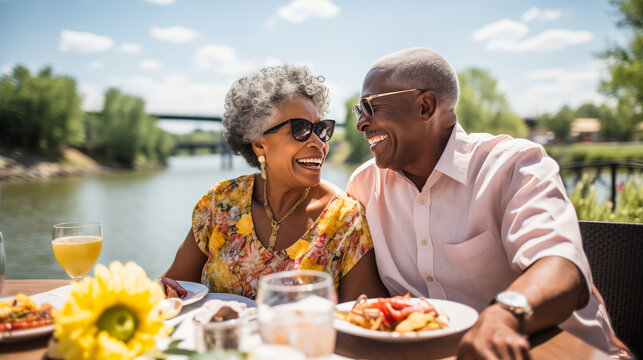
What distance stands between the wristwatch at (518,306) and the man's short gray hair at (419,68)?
1204mm

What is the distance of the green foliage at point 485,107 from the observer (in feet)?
133

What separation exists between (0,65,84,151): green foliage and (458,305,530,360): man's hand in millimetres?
52593

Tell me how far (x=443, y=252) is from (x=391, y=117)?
0.69 m

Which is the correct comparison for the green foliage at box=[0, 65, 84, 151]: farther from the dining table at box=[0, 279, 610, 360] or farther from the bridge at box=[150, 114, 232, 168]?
the dining table at box=[0, 279, 610, 360]

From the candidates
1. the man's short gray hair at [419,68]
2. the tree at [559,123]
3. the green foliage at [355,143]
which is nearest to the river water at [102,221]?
the man's short gray hair at [419,68]

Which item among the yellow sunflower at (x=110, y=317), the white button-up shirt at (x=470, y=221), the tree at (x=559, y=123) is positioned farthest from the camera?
the tree at (x=559, y=123)

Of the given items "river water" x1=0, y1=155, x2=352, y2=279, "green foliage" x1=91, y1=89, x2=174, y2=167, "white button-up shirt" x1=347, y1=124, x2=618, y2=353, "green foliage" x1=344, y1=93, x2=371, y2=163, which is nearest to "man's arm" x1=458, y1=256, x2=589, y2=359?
"white button-up shirt" x1=347, y1=124, x2=618, y2=353

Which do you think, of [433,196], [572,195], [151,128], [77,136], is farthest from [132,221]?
[151,128]

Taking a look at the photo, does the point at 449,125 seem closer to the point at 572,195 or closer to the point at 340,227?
the point at 340,227

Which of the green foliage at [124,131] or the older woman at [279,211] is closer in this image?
the older woman at [279,211]

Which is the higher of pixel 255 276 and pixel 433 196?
pixel 433 196

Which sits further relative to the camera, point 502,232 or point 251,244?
point 251,244

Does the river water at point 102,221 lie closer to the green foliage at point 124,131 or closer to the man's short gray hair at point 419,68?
the man's short gray hair at point 419,68

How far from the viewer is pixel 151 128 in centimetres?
6219
